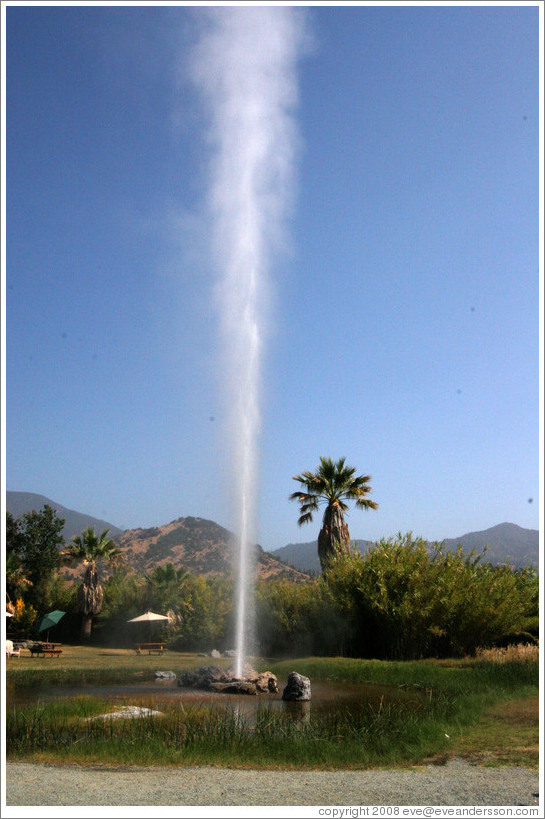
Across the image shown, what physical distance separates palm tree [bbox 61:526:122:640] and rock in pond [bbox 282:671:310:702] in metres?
29.5

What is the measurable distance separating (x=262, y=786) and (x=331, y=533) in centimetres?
2418

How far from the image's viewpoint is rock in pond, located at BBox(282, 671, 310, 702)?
14.4m

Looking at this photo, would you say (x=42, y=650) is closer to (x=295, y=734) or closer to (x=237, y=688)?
(x=237, y=688)

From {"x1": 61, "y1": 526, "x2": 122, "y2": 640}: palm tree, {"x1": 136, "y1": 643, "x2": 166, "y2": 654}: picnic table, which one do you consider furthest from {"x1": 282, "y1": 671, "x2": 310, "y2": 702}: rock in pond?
{"x1": 61, "y1": 526, "x2": 122, "y2": 640}: palm tree

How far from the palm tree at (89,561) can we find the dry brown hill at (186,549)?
44.2 metres

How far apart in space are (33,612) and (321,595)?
63.8ft

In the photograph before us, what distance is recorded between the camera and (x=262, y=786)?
777 cm

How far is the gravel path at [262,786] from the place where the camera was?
23.2 feet

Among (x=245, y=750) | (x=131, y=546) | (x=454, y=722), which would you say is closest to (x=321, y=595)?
(x=454, y=722)

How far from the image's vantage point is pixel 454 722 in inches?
469

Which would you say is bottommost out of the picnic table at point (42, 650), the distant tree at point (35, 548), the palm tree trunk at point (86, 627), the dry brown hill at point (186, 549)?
the dry brown hill at point (186, 549)

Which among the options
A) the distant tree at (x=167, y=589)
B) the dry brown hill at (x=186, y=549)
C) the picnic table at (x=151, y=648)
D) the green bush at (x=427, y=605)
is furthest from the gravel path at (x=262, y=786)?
the dry brown hill at (x=186, y=549)

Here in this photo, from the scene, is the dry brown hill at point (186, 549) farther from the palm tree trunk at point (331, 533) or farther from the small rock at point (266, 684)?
the small rock at point (266, 684)

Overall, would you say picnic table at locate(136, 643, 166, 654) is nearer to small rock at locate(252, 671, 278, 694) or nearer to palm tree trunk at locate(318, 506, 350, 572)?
palm tree trunk at locate(318, 506, 350, 572)
